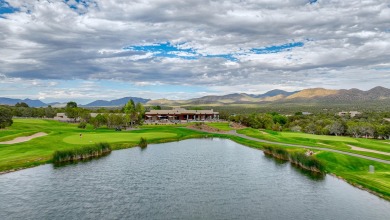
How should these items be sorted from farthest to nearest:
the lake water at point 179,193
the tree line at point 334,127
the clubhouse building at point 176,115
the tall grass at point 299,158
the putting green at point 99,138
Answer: the clubhouse building at point 176,115, the tree line at point 334,127, the putting green at point 99,138, the tall grass at point 299,158, the lake water at point 179,193

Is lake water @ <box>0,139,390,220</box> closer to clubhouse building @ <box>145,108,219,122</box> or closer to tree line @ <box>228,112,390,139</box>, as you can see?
tree line @ <box>228,112,390,139</box>

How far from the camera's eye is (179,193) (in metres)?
41.1

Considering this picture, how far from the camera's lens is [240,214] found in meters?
34.3

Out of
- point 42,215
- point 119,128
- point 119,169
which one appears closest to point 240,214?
point 42,215

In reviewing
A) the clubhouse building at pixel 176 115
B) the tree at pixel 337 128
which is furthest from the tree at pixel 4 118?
the tree at pixel 337 128

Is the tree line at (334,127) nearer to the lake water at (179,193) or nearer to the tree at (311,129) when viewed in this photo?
the tree at (311,129)

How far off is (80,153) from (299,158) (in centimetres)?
4417

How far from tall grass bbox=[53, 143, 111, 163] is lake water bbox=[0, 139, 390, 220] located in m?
3.98

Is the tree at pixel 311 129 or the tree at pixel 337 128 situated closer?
the tree at pixel 337 128

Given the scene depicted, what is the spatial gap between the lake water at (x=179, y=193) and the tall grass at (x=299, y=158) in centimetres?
260

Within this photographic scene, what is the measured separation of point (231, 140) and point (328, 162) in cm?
4603

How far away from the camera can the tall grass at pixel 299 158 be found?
5392cm

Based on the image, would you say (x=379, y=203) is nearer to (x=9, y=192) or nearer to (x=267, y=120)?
(x=9, y=192)

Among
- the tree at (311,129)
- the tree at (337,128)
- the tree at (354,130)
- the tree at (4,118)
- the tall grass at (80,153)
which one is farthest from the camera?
the tree at (311,129)
